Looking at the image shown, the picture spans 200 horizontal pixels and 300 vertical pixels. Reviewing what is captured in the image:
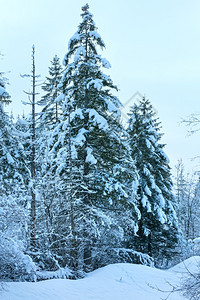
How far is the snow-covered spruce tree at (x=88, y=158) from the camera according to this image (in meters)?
11.8

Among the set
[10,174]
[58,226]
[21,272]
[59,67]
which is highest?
[59,67]

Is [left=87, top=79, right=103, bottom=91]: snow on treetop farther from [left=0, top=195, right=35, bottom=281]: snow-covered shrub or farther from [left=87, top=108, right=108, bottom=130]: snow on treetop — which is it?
[left=0, top=195, right=35, bottom=281]: snow-covered shrub

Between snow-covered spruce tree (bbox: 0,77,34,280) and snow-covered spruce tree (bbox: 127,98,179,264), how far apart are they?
696cm

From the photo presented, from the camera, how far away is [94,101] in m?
13.2

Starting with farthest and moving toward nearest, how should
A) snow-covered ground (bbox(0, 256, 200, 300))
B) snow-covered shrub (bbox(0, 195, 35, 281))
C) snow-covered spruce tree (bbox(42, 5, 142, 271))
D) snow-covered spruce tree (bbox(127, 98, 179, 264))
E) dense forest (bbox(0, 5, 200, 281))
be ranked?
snow-covered spruce tree (bbox(127, 98, 179, 264)), snow-covered spruce tree (bbox(42, 5, 142, 271)), dense forest (bbox(0, 5, 200, 281)), snow-covered ground (bbox(0, 256, 200, 300)), snow-covered shrub (bbox(0, 195, 35, 281))

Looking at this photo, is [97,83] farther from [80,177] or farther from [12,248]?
[12,248]

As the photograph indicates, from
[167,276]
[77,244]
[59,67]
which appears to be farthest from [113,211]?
[59,67]

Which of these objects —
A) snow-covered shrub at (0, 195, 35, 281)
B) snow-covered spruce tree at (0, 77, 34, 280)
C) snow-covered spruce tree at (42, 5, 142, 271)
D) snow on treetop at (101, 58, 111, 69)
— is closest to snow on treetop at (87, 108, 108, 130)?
snow-covered spruce tree at (42, 5, 142, 271)

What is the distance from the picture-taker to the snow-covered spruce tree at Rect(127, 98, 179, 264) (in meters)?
16.1

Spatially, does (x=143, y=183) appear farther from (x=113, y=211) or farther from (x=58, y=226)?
(x=58, y=226)

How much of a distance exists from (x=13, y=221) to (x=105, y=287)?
3758 mm

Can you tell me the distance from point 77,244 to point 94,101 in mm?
6637

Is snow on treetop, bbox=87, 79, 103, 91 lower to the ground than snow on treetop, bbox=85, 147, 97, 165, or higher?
higher

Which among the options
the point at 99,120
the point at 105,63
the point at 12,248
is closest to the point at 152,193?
the point at 99,120
